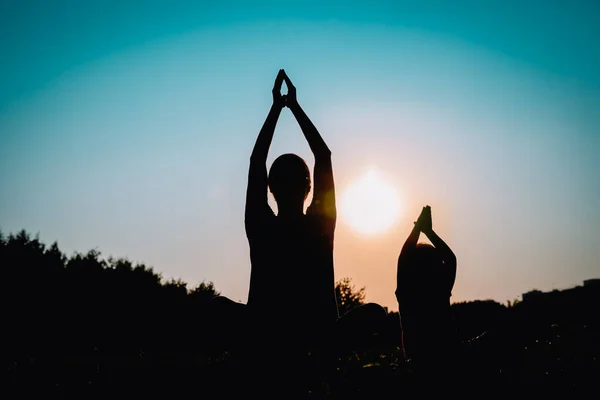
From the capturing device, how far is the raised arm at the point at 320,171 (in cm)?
300

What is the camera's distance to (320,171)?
3178 mm

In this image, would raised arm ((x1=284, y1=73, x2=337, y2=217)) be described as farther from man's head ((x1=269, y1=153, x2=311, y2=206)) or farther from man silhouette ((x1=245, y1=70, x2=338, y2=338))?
man's head ((x1=269, y1=153, x2=311, y2=206))

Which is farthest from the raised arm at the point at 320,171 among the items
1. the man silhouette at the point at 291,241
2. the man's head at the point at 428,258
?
the man's head at the point at 428,258

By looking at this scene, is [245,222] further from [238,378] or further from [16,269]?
[16,269]

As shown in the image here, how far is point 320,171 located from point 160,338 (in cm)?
2668

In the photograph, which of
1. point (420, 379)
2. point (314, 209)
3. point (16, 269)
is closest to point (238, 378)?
point (420, 379)

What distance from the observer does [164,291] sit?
35.1 meters

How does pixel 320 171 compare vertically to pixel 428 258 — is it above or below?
above

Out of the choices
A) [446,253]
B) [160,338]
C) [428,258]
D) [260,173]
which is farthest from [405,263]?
[160,338]

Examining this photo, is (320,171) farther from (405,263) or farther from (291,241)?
(405,263)

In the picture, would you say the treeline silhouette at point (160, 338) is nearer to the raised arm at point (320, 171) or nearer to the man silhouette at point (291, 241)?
the man silhouette at point (291, 241)

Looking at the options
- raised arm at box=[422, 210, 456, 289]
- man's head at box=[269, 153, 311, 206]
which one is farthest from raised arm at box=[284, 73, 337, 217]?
raised arm at box=[422, 210, 456, 289]

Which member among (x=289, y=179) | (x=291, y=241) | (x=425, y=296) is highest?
(x=289, y=179)

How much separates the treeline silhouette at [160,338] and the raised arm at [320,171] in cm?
112
